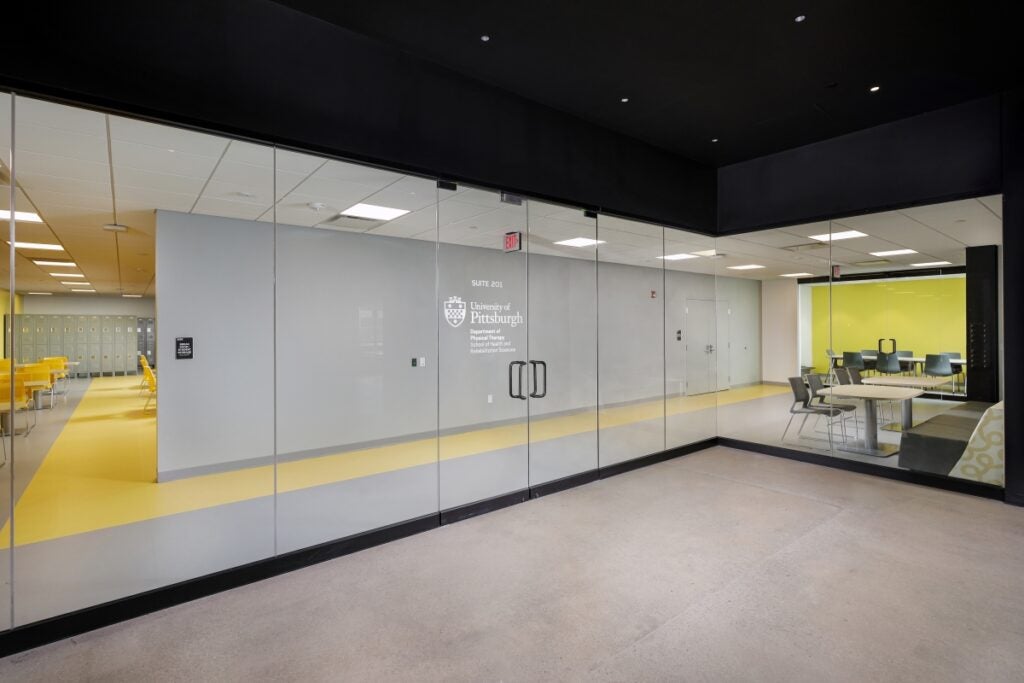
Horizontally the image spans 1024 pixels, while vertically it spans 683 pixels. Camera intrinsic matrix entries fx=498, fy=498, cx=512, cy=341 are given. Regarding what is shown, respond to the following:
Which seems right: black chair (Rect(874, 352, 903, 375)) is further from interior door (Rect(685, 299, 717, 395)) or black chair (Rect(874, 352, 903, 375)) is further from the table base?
interior door (Rect(685, 299, 717, 395))

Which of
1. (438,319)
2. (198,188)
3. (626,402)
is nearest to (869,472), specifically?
(626,402)

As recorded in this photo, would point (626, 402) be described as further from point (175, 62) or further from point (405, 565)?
point (175, 62)

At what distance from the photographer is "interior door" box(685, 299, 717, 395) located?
7.05m

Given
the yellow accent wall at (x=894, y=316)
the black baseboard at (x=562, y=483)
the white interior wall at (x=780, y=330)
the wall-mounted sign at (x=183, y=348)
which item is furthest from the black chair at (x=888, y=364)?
the wall-mounted sign at (x=183, y=348)

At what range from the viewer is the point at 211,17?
9.75 ft

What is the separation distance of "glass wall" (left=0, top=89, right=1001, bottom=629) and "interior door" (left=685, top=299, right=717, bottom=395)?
0.99 m

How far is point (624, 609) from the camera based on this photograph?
9.33 ft

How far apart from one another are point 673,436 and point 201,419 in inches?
208

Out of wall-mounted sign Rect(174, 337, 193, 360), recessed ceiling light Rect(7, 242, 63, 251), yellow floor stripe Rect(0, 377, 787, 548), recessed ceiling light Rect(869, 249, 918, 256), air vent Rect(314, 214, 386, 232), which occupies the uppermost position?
air vent Rect(314, 214, 386, 232)

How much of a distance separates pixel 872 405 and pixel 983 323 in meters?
1.52

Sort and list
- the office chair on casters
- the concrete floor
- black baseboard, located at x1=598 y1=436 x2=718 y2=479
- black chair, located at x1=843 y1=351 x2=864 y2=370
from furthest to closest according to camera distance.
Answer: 1. the office chair on casters
2. black chair, located at x1=843 y1=351 x2=864 y2=370
3. black baseboard, located at x1=598 y1=436 x2=718 y2=479
4. the concrete floor

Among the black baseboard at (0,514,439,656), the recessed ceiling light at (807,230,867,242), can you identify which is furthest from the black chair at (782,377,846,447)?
the black baseboard at (0,514,439,656)

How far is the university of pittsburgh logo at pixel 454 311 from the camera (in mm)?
4477

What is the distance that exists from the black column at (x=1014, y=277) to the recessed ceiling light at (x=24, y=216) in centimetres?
746
